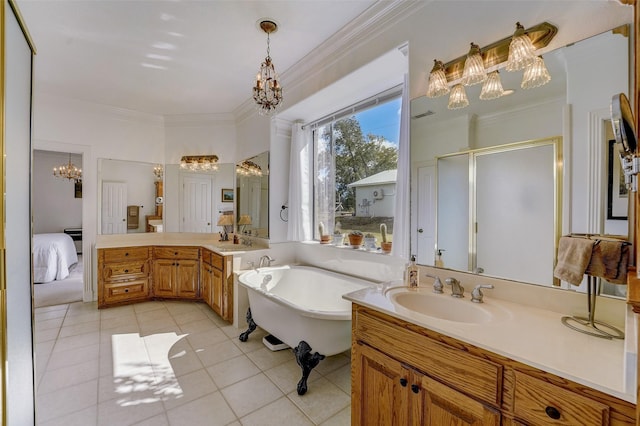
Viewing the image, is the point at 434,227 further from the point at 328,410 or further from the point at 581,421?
the point at 328,410

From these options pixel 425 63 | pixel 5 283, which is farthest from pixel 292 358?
pixel 425 63

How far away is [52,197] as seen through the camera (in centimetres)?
707

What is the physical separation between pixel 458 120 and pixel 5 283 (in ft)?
7.25

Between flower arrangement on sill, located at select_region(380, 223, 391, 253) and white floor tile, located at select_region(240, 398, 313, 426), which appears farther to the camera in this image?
flower arrangement on sill, located at select_region(380, 223, 391, 253)

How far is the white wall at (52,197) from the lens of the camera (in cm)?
684

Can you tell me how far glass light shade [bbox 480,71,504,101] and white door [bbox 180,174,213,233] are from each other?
13.0 feet

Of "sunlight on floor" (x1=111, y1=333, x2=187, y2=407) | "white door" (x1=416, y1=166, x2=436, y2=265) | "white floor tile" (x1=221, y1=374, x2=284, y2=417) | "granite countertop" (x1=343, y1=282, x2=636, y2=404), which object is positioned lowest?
"white floor tile" (x1=221, y1=374, x2=284, y2=417)

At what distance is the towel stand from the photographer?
3.40ft

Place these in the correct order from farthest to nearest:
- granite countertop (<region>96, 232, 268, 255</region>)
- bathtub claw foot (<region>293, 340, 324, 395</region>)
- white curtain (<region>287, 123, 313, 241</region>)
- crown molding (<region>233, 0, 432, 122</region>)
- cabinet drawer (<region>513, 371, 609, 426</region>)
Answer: granite countertop (<region>96, 232, 268, 255</region>), white curtain (<region>287, 123, 313, 241</region>), bathtub claw foot (<region>293, 340, 324, 395</region>), crown molding (<region>233, 0, 432, 122</region>), cabinet drawer (<region>513, 371, 609, 426</region>)

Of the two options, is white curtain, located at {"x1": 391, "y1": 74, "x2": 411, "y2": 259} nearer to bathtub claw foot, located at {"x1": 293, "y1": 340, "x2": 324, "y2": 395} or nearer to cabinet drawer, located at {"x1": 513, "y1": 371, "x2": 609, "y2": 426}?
bathtub claw foot, located at {"x1": 293, "y1": 340, "x2": 324, "y2": 395}

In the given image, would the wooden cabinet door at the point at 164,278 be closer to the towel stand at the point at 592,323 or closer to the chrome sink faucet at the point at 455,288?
the chrome sink faucet at the point at 455,288

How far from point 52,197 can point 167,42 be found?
718 cm

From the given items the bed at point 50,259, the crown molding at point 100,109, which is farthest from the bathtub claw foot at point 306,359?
the bed at point 50,259

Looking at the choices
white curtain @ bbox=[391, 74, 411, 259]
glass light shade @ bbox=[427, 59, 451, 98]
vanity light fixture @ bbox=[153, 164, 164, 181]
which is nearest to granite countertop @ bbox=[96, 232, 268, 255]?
vanity light fixture @ bbox=[153, 164, 164, 181]
